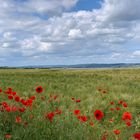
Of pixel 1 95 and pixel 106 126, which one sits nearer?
pixel 106 126

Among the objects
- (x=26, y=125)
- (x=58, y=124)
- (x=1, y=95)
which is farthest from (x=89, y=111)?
(x=26, y=125)

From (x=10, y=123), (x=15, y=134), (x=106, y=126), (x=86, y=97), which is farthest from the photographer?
(x=86, y=97)

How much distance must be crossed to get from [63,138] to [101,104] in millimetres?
5483

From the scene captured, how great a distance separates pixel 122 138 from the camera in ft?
17.5

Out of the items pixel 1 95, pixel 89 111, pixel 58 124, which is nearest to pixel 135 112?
pixel 89 111

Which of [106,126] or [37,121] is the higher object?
[37,121]

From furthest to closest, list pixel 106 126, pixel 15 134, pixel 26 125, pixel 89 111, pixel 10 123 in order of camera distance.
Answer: pixel 89 111 → pixel 106 126 → pixel 10 123 → pixel 26 125 → pixel 15 134

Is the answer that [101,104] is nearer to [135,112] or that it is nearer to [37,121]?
[135,112]

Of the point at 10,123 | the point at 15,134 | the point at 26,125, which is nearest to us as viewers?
the point at 15,134

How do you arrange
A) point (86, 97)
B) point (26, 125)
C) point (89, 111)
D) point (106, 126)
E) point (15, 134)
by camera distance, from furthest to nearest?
point (86, 97) < point (89, 111) < point (106, 126) < point (26, 125) < point (15, 134)

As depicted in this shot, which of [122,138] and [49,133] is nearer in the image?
[49,133]

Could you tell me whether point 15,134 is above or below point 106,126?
above

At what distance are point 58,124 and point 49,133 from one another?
61 cm

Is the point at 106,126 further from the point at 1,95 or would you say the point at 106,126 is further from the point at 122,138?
the point at 1,95
